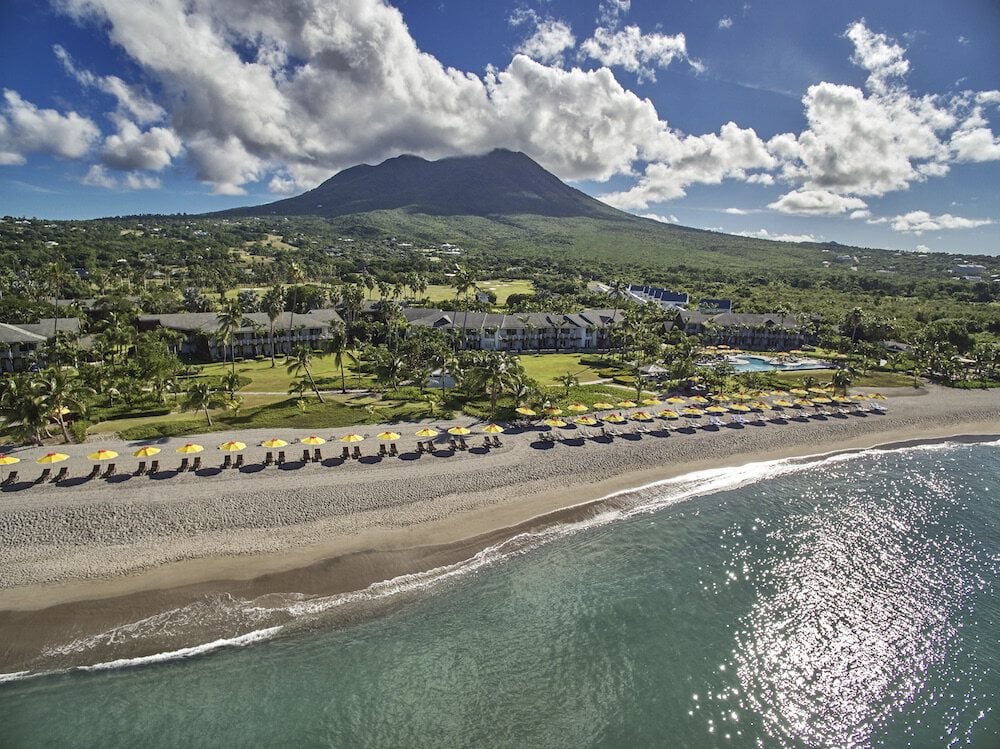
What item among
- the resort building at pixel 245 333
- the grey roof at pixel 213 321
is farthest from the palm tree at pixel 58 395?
the grey roof at pixel 213 321

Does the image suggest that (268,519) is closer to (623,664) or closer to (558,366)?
(623,664)

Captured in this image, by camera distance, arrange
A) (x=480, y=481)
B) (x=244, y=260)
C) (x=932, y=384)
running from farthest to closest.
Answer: (x=244, y=260) → (x=932, y=384) → (x=480, y=481)

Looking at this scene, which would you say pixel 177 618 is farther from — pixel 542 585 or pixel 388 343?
pixel 388 343

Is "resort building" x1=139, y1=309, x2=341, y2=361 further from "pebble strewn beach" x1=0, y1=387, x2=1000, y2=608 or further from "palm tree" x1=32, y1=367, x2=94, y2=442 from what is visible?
"pebble strewn beach" x1=0, y1=387, x2=1000, y2=608

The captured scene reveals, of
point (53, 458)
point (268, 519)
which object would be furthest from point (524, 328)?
point (53, 458)

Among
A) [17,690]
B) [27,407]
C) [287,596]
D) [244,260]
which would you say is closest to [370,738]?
[287,596]

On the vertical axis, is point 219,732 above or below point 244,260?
below

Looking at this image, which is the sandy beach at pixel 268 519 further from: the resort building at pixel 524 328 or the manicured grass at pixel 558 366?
the resort building at pixel 524 328
